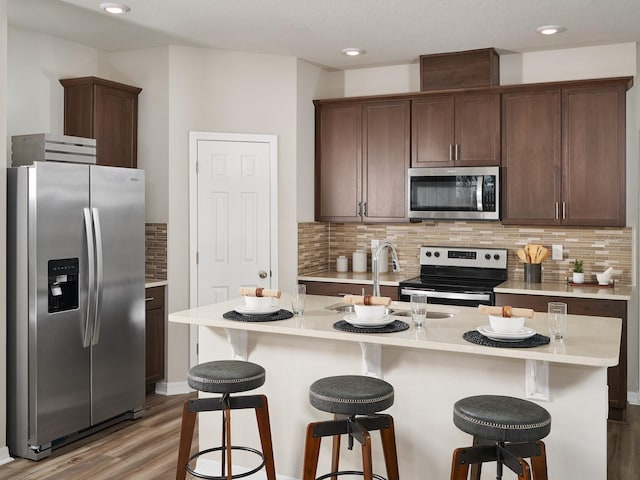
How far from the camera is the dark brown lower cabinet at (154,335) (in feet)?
15.9

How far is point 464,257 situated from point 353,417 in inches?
118

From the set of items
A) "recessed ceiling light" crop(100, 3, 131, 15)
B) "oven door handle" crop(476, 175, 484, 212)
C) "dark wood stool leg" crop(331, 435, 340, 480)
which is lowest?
"dark wood stool leg" crop(331, 435, 340, 480)

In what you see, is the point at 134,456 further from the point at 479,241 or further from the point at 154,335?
the point at 479,241

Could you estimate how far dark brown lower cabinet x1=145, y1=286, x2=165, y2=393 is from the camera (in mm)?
4848

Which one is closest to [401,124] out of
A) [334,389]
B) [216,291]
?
[216,291]

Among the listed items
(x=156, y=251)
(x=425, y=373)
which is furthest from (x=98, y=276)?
(x=425, y=373)

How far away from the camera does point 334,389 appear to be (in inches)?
102

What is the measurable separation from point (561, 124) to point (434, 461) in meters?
2.92

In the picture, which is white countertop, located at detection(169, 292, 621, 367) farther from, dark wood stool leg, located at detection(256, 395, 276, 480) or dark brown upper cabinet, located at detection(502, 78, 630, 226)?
dark brown upper cabinet, located at detection(502, 78, 630, 226)

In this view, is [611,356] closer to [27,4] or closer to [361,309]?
[361,309]

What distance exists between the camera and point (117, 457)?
371 cm

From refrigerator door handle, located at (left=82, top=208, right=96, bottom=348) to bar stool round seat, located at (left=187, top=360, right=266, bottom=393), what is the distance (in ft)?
4.33

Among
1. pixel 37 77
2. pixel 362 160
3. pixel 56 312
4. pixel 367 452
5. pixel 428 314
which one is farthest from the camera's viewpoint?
pixel 362 160

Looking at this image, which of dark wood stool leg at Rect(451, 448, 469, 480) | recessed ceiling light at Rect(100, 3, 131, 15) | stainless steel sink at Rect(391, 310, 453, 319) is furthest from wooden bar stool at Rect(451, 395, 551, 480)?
recessed ceiling light at Rect(100, 3, 131, 15)
